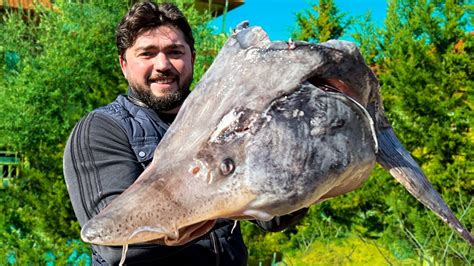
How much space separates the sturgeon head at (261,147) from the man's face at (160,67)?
2.47 ft

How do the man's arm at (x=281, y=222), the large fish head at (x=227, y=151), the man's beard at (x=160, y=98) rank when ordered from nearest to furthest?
the large fish head at (x=227, y=151) → the man's arm at (x=281, y=222) → the man's beard at (x=160, y=98)

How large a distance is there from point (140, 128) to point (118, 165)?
0.58 ft

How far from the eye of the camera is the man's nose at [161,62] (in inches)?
74.1

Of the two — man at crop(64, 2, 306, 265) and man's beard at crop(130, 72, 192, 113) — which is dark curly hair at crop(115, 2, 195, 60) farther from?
man's beard at crop(130, 72, 192, 113)

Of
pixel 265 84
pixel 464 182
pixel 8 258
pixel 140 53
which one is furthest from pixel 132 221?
pixel 464 182

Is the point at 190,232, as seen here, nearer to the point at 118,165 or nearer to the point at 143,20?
the point at 118,165

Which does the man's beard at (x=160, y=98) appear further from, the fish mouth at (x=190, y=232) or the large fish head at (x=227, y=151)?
the fish mouth at (x=190, y=232)

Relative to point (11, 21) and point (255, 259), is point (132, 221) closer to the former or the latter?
point (255, 259)

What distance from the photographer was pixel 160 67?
1.90 meters

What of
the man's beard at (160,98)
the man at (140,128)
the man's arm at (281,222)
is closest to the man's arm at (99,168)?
the man at (140,128)

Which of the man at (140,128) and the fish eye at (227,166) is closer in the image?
the fish eye at (227,166)

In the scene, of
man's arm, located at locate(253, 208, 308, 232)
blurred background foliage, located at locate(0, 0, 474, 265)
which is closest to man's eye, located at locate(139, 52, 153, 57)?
man's arm, located at locate(253, 208, 308, 232)

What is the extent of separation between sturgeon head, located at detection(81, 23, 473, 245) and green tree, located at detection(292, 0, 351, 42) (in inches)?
504

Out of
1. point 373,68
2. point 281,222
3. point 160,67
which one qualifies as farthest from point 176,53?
point 373,68
